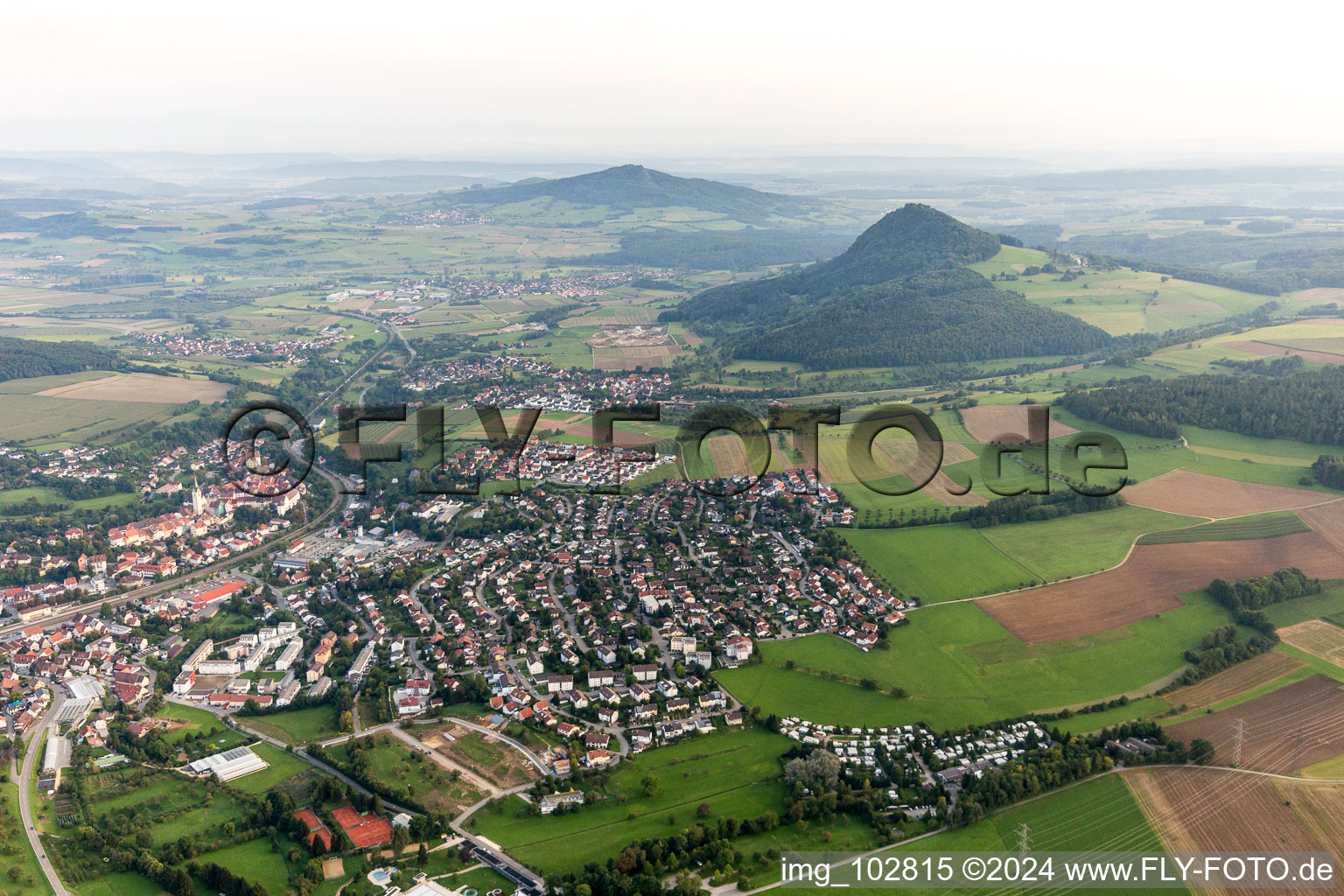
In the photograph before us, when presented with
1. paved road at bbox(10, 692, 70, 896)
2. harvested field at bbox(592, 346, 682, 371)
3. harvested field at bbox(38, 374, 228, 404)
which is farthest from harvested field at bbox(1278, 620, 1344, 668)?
harvested field at bbox(38, 374, 228, 404)

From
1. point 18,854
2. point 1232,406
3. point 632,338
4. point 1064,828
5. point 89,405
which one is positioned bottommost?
point 18,854

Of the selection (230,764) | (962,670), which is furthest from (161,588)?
(962,670)

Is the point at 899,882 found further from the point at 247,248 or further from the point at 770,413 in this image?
the point at 247,248

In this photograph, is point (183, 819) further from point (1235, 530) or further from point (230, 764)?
point (1235, 530)

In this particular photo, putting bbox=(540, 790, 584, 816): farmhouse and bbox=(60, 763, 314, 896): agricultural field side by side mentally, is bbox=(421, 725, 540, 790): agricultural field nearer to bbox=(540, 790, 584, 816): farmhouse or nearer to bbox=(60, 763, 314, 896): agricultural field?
bbox=(540, 790, 584, 816): farmhouse

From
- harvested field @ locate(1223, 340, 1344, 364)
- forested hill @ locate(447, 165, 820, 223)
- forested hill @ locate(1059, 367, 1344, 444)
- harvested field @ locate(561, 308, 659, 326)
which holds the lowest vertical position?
forested hill @ locate(1059, 367, 1344, 444)

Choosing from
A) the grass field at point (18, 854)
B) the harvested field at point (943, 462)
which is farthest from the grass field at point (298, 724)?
the harvested field at point (943, 462)
